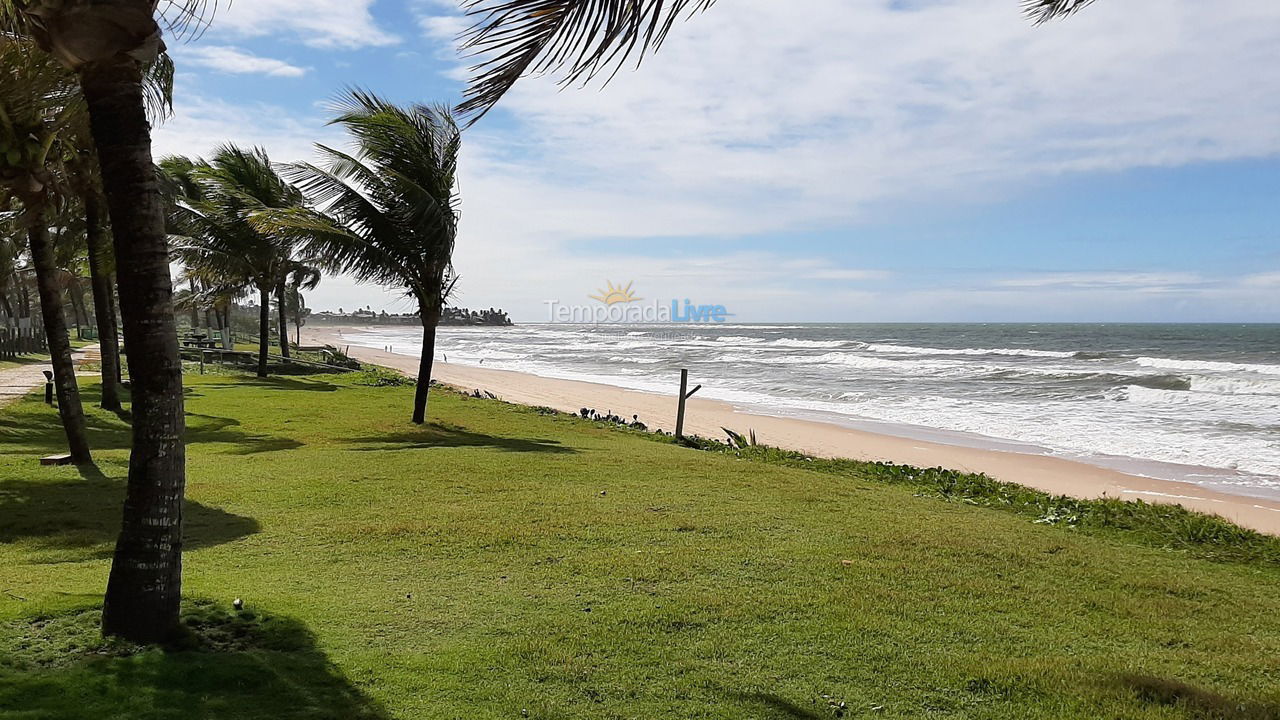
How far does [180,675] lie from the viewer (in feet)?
10.1

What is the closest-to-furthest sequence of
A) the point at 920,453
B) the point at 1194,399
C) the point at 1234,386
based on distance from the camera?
the point at 920,453, the point at 1194,399, the point at 1234,386

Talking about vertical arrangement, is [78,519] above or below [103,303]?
below

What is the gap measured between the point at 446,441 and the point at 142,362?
26.4 feet

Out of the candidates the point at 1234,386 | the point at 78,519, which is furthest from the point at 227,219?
the point at 1234,386

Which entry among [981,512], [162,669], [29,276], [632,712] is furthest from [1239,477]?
[29,276]

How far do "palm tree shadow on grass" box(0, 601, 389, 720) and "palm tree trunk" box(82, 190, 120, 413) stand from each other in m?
9.92

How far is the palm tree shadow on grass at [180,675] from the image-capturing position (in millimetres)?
2824

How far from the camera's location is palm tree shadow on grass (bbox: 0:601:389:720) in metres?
2.82

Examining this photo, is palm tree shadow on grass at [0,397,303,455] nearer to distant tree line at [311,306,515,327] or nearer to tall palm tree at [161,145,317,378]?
tall palm tree at [161,145,317,378]

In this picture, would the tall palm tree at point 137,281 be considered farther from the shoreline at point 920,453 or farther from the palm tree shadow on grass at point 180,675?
the shoreline at point 920,453

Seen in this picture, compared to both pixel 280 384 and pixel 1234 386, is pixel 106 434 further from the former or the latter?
pixel 1234 386

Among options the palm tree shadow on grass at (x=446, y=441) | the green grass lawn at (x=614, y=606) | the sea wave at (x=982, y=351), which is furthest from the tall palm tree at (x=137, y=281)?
the sea wave at (x=982, y=351)

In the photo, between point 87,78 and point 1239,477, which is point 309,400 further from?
point 1239,477

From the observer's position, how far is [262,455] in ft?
29.9
